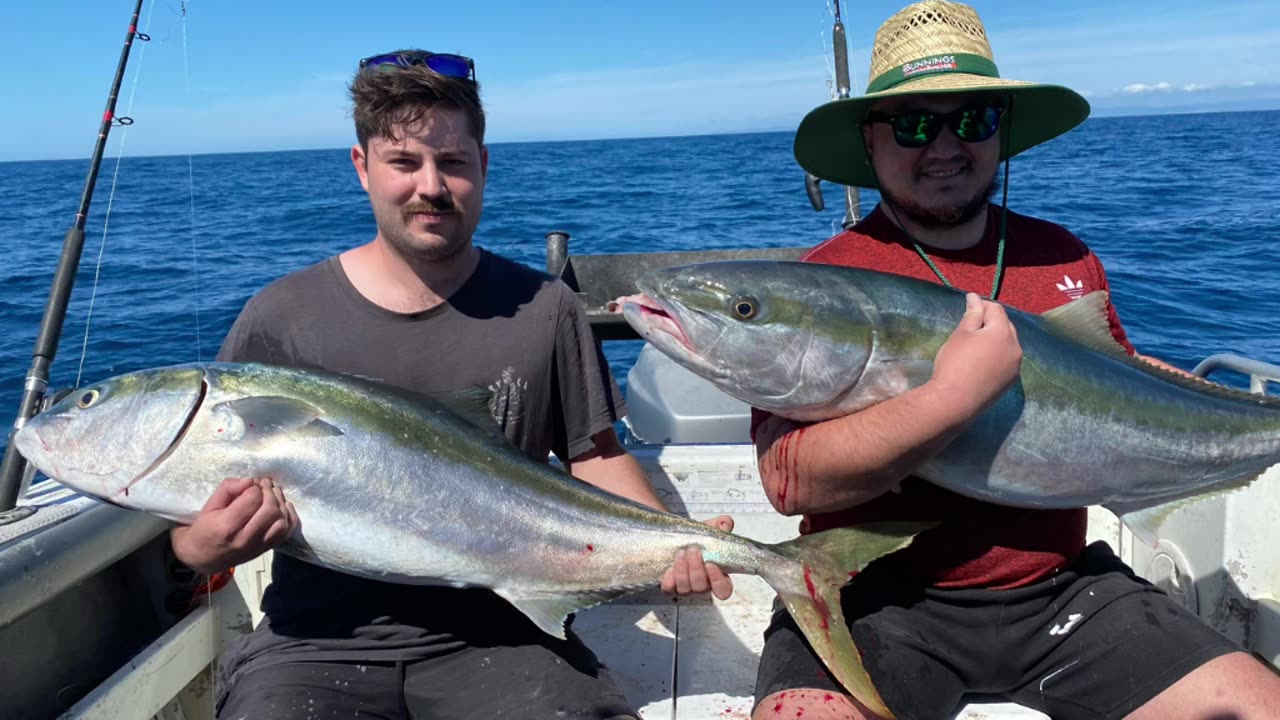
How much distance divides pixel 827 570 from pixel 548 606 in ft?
2.61

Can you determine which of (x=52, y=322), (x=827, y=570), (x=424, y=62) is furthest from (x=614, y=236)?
(x=827, y=570)

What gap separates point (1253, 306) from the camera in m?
12.4

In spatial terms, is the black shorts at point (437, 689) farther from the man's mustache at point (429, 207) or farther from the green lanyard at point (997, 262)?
the green lanyard at point (997, 262)

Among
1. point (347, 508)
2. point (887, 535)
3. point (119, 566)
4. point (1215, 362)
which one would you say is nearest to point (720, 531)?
point (887, 535)

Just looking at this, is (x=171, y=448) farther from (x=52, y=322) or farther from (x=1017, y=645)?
(x=52, y=322)

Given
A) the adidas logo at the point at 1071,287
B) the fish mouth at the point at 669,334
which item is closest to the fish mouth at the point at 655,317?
the fish mouth at the point at 669,334

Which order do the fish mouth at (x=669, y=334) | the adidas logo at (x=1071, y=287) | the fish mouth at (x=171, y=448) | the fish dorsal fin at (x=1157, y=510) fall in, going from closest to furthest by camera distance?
the fish mouth at (x=171, y=448), the fish mouth at (x=669, y=334), the fish dorsal fin at (x=1157, y=510), the adidas logo at (x=1071, y=287)

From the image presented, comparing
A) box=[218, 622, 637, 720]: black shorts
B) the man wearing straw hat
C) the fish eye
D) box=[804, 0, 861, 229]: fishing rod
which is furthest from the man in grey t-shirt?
box=[804, 0, 861, 229]: fishing rod

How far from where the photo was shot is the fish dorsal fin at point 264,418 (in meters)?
2.26

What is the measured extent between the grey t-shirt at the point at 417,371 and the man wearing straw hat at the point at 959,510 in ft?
2.33

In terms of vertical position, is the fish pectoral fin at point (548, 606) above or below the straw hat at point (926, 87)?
below

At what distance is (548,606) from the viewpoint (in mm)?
2516

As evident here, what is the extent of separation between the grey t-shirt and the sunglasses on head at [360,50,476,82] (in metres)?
0.63

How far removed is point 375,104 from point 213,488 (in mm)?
1247
